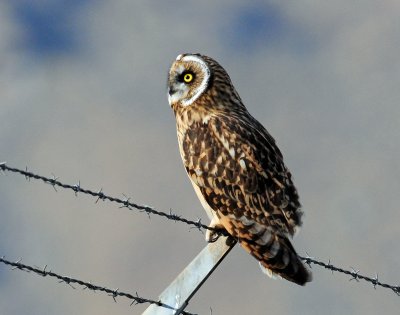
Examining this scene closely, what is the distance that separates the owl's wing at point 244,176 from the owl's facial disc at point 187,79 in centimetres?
84

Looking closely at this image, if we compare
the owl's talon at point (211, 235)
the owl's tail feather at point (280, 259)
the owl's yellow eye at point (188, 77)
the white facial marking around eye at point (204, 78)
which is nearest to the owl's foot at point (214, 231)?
the owl's talon at point (211, 235)

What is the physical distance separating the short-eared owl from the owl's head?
18 centimetres

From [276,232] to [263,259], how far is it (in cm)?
33

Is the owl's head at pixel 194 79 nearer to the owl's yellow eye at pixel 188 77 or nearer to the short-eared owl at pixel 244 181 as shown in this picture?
the owl's yellow eye at pixel 188 77

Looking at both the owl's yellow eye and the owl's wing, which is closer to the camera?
the owl's wing

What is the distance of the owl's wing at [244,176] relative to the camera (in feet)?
24.7

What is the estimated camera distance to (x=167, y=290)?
5758mm

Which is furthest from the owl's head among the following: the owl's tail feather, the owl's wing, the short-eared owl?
the owl's tail feather

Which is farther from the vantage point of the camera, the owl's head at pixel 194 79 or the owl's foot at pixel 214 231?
the owl's head at pixel 194 79

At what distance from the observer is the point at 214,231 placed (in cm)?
717

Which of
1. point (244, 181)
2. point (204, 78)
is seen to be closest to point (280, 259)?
point (244, 181)

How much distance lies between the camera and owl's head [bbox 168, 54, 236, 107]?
887cm

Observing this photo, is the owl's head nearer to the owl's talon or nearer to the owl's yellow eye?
the owl's yellow eye

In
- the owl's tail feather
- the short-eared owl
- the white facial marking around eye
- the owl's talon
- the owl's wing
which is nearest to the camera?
the owl's tail feather
